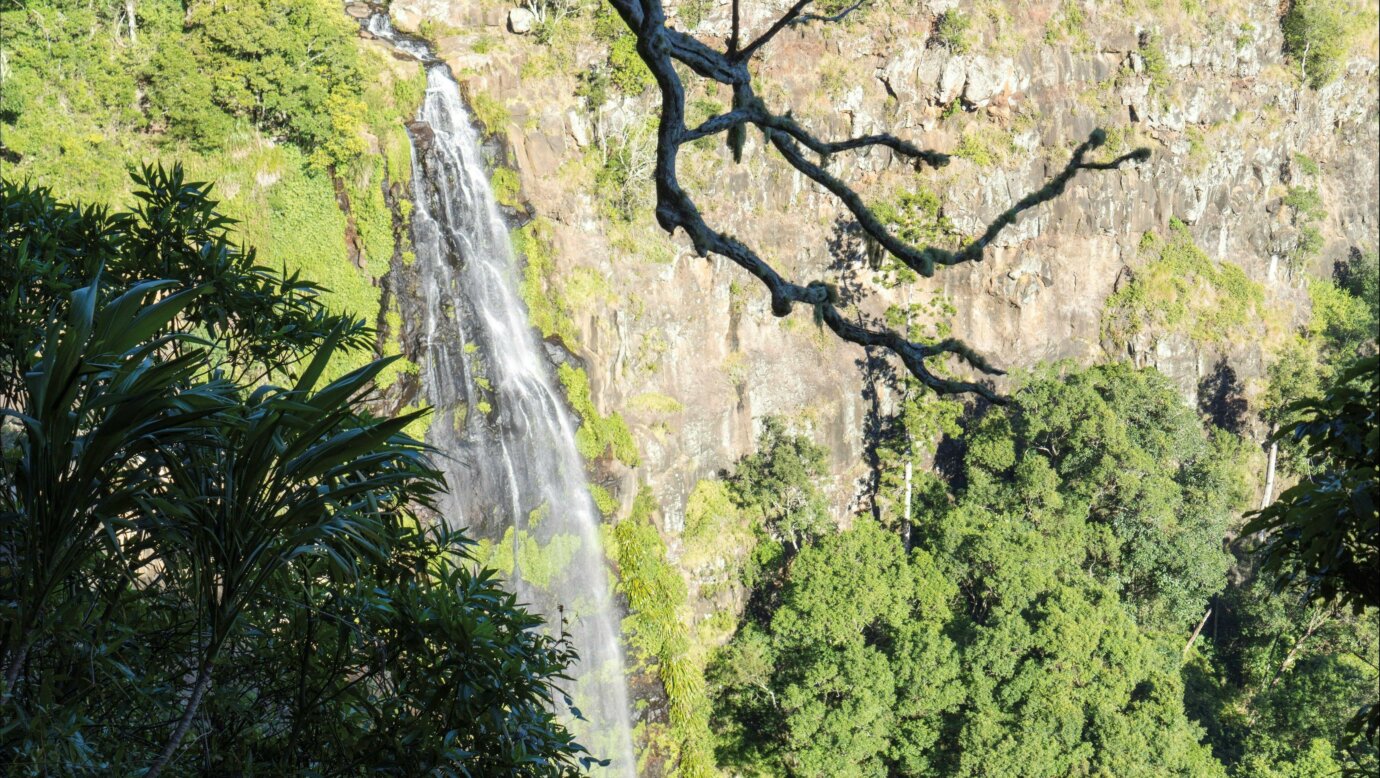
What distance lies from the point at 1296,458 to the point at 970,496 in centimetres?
953

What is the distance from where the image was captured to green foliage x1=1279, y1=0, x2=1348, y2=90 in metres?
31.2

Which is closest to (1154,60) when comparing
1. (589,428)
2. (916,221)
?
(916,221)

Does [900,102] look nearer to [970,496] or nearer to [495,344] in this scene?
[970,496]

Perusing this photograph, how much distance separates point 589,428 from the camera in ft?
62.3

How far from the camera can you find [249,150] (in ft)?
56.6

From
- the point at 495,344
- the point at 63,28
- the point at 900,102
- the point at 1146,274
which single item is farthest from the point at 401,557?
the point at 1146,274

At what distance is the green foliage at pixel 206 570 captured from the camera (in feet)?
8.68

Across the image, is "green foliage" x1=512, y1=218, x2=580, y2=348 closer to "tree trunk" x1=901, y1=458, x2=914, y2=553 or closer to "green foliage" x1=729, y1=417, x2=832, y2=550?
"green foliage" x1=729, y1=417, x2=832, y2=550

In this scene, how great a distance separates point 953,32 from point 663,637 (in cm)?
1507

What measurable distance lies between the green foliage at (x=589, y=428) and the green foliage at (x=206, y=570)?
543 inches

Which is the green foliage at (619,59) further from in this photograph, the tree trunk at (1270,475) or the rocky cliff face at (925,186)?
the tree trunk at (1270,475)

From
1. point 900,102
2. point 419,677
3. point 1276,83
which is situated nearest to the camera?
point 419,677

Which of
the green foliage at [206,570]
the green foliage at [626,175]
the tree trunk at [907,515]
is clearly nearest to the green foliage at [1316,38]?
the tree trunk at [907,515]

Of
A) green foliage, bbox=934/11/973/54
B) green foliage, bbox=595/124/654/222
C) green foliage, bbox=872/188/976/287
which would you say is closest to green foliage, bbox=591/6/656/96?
green foliage, bbox=595/124/654/222
